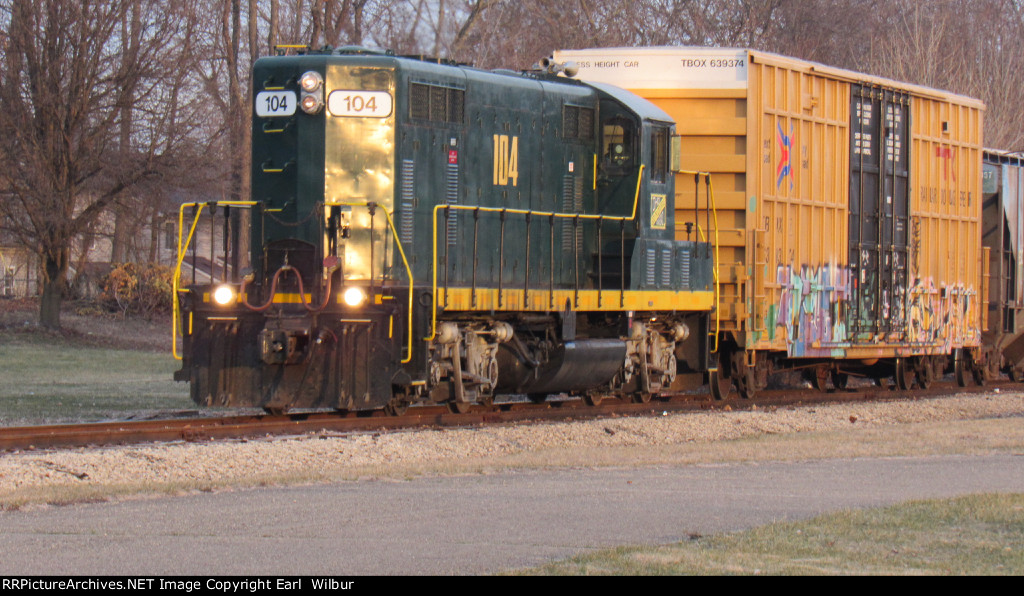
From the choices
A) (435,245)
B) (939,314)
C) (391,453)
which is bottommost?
(391,453)

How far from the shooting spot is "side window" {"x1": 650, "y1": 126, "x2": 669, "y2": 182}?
14836 millimetres

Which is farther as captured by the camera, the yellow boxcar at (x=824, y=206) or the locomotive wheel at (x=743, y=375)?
the locomotive wheel at (x=743, y=375)

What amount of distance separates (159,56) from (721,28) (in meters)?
19.9

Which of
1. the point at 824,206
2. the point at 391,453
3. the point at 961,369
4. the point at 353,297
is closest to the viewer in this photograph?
the point at 391,453

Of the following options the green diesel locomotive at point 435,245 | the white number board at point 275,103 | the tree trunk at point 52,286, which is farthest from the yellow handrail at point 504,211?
the tree trunk at point 52,286

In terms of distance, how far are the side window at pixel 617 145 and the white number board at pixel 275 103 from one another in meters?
3.99

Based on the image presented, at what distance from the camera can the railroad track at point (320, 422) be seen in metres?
11.5

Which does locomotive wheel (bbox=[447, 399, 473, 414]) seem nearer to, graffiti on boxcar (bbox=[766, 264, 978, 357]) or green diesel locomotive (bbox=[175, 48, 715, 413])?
green diesel locomotive (bbox=[175, 48, 715, 413])

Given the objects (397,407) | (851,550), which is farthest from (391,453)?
(851,550)

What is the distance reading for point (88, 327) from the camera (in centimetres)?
→ 3422

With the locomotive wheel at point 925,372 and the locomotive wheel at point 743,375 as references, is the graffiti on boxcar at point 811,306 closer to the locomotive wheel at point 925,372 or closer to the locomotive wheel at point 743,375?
the locomotive wheel at point 743,375

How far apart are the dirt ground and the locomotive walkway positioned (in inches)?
902

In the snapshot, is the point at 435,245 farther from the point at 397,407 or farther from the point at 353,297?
the point at 397,407

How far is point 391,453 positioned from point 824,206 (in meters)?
8.79
